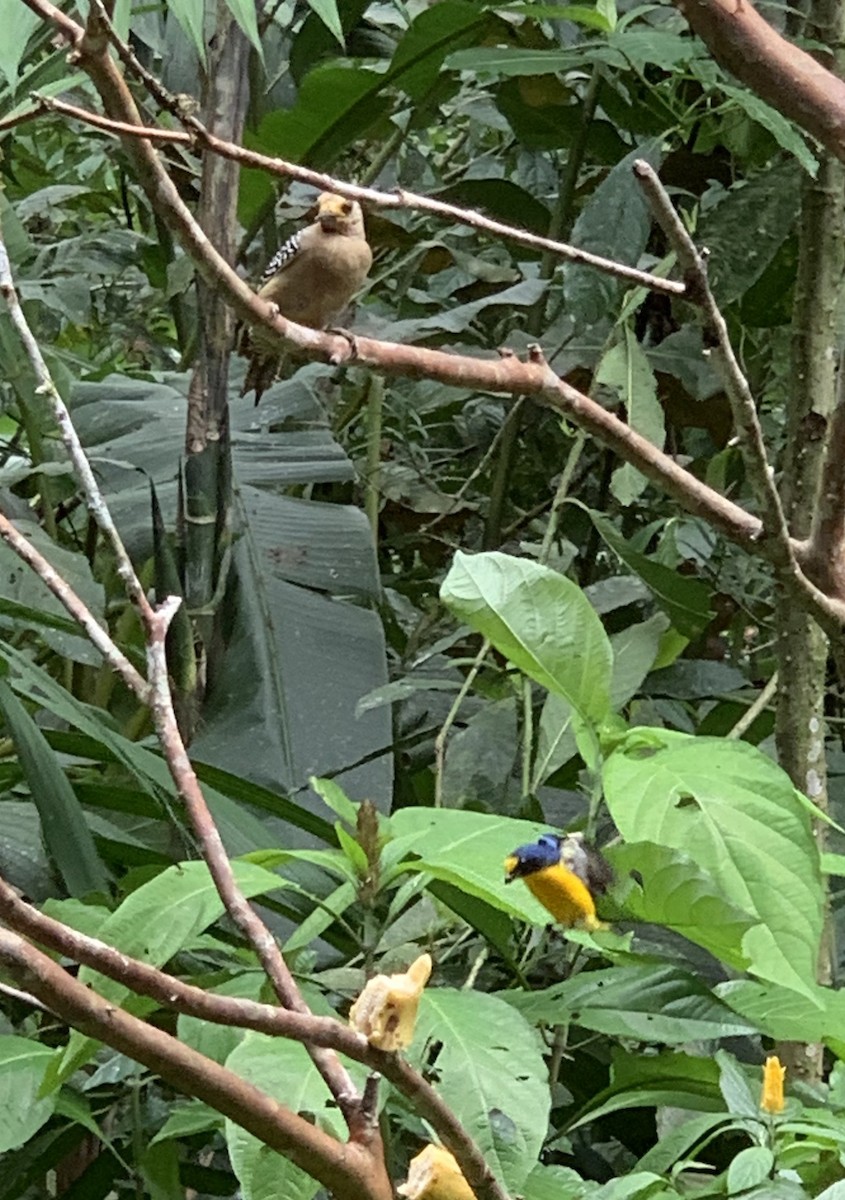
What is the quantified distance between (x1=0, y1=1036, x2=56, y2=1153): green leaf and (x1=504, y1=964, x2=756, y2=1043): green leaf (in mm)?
219

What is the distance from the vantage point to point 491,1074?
51 centimetres

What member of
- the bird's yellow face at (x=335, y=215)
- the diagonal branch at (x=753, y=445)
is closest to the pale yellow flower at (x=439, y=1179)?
the diagonal branch at (x=753, y=445)

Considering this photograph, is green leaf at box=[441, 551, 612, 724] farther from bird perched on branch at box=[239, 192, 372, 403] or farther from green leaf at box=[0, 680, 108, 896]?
bird perched on branch at box=[239, 192, 372, 403]

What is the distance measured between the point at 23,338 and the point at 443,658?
42.4 inches

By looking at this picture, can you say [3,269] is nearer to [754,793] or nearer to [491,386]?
[491,386]

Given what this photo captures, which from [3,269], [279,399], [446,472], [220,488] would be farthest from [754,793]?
[446,472]

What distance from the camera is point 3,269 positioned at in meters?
0.59

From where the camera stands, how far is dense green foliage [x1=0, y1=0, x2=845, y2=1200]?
1.72ft

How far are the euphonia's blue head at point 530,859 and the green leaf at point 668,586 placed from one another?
62cm

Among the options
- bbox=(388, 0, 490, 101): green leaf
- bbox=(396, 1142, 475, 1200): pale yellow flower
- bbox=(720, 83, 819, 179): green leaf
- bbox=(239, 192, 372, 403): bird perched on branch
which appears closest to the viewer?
bbox=(396, 1142, 475, 1200): pale yellow flower

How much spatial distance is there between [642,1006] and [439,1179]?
0.20 meters

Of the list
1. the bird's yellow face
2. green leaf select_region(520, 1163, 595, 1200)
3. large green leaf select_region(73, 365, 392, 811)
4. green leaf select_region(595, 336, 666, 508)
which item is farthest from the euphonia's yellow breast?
the bird's yellow face

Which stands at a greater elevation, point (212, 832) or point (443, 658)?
point (212, 832)

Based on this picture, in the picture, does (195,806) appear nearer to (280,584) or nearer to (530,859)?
(530,859)
